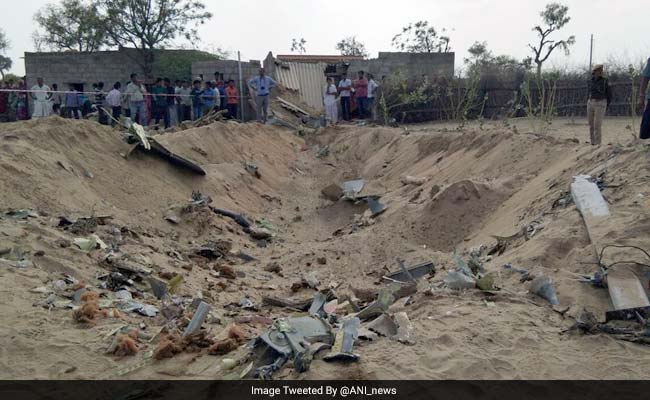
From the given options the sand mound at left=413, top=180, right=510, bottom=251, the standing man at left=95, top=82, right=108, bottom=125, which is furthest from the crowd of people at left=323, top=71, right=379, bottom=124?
A: the sand mound at left=413, top=180, right=510, bottom=251

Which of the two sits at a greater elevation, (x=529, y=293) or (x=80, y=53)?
(x=80, y=53)

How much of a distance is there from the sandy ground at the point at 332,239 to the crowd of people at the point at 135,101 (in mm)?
2530

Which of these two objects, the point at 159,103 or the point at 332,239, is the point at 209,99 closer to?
the point at 159,103

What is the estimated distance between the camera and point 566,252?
4656 mm

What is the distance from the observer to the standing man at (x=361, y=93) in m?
16.7

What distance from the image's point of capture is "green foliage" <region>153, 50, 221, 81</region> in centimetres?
2288

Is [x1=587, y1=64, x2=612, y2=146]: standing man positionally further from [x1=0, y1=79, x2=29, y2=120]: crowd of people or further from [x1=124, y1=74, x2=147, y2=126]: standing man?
[x1=0, y1=79, x2=29, y2=120]: crowd of people

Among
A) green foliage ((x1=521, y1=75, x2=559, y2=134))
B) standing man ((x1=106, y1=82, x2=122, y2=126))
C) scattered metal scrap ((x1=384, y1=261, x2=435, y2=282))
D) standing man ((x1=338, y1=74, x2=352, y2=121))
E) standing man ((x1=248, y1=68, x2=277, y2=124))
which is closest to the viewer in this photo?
scattered metal scrap ((x1=384, y1=261, x2=435, y2=282))

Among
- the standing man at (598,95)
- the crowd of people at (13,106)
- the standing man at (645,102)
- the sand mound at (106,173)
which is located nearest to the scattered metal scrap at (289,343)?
the sand mound at (106,173)

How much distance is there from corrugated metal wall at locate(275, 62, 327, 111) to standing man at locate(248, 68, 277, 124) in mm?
2767
